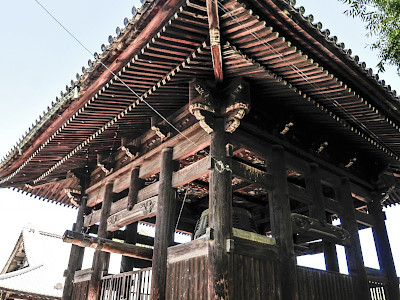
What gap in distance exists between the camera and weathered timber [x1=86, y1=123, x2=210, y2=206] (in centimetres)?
661

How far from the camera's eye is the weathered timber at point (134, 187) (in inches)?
300

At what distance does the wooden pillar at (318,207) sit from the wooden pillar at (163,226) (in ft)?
9.69

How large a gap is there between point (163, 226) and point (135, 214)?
1.23 meters

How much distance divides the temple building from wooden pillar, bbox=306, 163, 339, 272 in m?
0.03

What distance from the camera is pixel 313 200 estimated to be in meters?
7.40

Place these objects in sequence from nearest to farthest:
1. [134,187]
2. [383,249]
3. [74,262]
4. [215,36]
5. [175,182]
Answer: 1. [215,36]
2. [175,182]
3. [134,187]
4. [383,249]
5. [74,262]

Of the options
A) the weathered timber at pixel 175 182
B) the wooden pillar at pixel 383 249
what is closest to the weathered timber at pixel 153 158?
the weathered timber at pixel 175 182

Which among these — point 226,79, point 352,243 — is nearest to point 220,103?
point 226,79

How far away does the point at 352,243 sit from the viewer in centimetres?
772

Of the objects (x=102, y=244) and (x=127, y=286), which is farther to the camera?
(x=127, y=286)

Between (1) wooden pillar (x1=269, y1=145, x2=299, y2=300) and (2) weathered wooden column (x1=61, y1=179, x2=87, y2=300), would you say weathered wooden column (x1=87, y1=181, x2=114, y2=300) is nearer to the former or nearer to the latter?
(2) weathered wooden column (x1=61, y1=179, x2=87, y2=300)

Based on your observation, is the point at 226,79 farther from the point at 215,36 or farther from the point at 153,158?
the point at 153,158

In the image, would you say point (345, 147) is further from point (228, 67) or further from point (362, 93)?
point (228, 67)

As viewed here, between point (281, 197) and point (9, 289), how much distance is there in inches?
541
